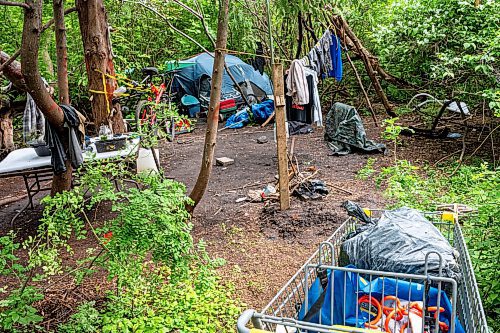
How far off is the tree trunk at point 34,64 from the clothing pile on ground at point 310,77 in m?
3.90

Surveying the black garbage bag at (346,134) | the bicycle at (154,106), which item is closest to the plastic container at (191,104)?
the bicycle at (154,106)

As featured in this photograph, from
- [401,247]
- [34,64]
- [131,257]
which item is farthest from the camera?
[34,64]

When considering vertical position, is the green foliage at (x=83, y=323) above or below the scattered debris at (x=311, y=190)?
above

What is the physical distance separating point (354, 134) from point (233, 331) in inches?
248

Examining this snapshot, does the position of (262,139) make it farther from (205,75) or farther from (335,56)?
(205,75)

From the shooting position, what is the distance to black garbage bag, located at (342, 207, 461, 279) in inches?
85.4

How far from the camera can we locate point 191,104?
13914 mm

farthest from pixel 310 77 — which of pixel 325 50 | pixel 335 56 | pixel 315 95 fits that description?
pixel 335 56

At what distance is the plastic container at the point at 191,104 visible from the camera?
45.6 ft

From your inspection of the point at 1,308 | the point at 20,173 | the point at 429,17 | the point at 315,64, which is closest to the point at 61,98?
the point at 20,173

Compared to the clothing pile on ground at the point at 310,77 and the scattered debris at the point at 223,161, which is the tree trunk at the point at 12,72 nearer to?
the scattered debris at the point at 223,161

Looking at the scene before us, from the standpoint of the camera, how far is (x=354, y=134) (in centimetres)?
869

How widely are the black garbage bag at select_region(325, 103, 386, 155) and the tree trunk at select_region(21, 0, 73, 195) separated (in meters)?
5.41

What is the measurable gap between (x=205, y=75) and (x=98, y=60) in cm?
776
